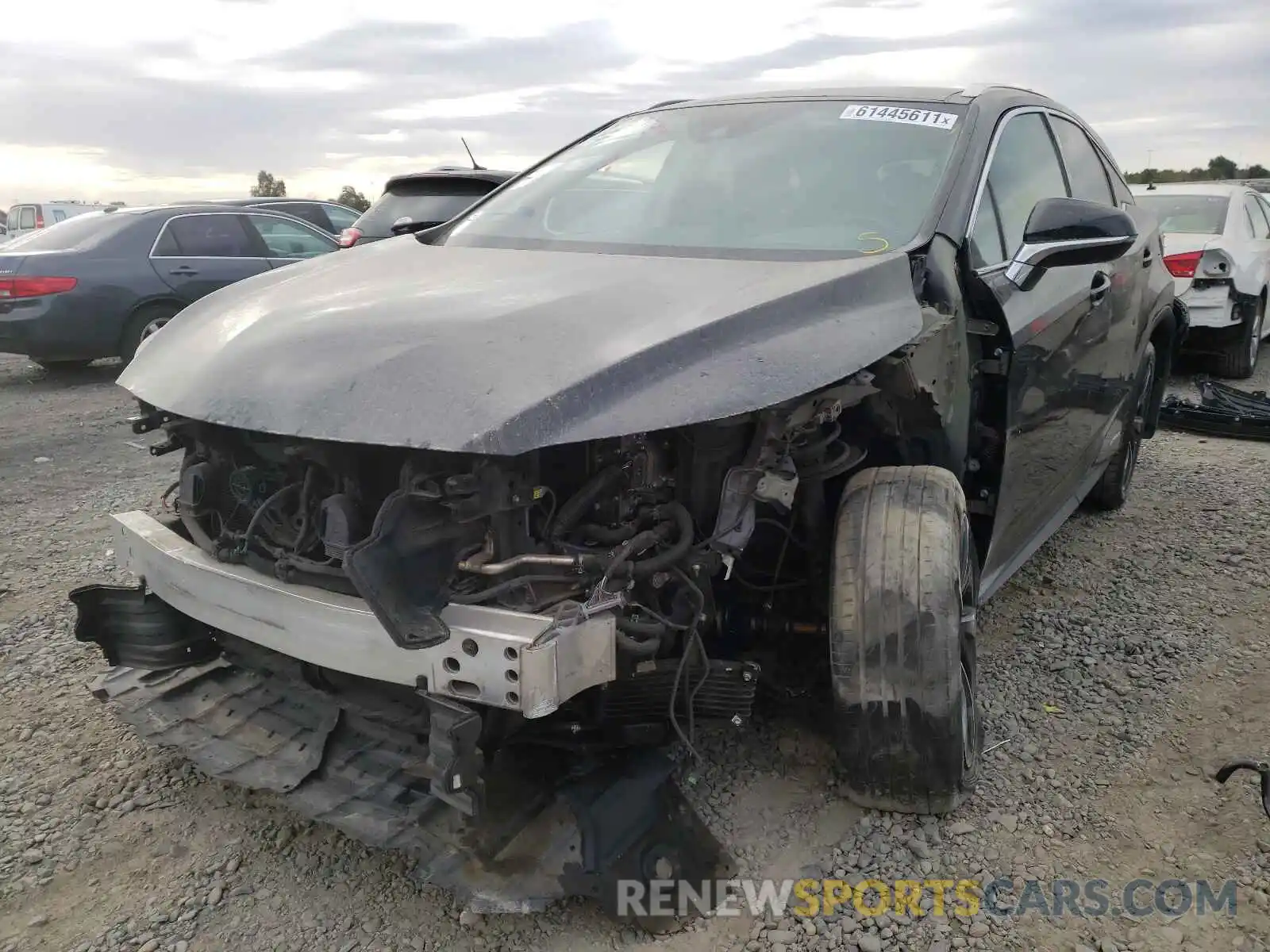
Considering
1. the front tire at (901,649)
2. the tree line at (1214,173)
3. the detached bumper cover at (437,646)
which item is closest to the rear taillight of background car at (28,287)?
the detached bumper cover at (437,646)

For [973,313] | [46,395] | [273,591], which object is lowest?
[46,395]

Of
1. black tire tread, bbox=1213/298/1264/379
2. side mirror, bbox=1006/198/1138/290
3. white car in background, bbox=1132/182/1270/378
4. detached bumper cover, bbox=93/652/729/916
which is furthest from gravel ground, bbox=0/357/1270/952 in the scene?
black tire tread, bbox=1213/298/1264/379

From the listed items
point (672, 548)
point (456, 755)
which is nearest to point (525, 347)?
point (672, 548)

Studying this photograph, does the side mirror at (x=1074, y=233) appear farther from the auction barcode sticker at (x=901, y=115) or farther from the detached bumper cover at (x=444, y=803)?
the detached bumper cover at (x=444, y=803)

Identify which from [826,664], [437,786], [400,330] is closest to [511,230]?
[400,330]

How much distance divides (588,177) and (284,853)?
93.3 inches

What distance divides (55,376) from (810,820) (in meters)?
8.89

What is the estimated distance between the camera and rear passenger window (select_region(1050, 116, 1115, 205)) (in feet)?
12.6

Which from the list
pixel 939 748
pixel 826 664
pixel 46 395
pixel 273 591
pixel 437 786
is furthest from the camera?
pixel 46 395

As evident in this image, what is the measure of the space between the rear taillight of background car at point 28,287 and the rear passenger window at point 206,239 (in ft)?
3.02

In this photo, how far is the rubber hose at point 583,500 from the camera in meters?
2.19

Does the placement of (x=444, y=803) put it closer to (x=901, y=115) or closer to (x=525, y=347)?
(x=525, y=347)

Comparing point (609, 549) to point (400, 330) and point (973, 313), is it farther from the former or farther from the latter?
point (973, 313)

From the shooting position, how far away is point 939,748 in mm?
2375
